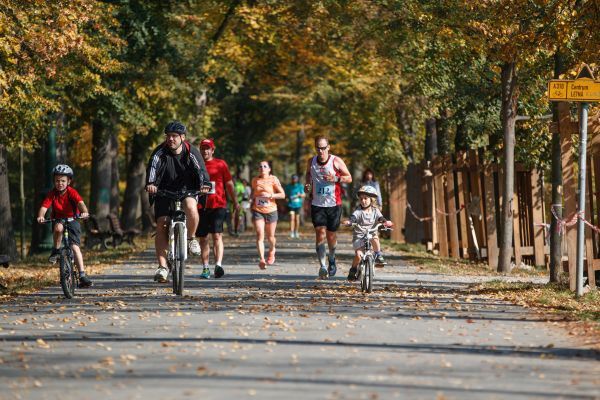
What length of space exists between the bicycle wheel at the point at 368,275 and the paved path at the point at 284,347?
0.22m

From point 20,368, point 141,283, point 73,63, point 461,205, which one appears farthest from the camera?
point 461,205

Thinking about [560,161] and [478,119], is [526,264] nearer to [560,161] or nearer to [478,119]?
[478,119]

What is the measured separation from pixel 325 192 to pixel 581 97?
16.2 ft

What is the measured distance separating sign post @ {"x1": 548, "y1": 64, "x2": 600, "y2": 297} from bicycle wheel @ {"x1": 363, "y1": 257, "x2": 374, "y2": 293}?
2438 mm

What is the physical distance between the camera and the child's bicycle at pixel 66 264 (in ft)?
52.4

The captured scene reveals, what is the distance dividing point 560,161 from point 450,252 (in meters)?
10.7

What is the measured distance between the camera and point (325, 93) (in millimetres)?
49469

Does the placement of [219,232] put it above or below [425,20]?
below

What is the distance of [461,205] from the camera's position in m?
26.9

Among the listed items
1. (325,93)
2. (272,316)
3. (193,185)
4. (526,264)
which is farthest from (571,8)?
(325,93)

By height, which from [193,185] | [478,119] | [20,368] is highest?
[478,119]

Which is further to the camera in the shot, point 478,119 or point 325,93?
point 325,93

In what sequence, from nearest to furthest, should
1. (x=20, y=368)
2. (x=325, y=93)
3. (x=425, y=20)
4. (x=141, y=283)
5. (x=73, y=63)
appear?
(x=20, y=368) → (x=141, y=283) → (x=425, y=20) → (x=73, y=63) → (x=325, y=93)

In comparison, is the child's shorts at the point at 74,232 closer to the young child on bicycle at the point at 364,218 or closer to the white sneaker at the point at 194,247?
the white sneaker at the point at 194,247
